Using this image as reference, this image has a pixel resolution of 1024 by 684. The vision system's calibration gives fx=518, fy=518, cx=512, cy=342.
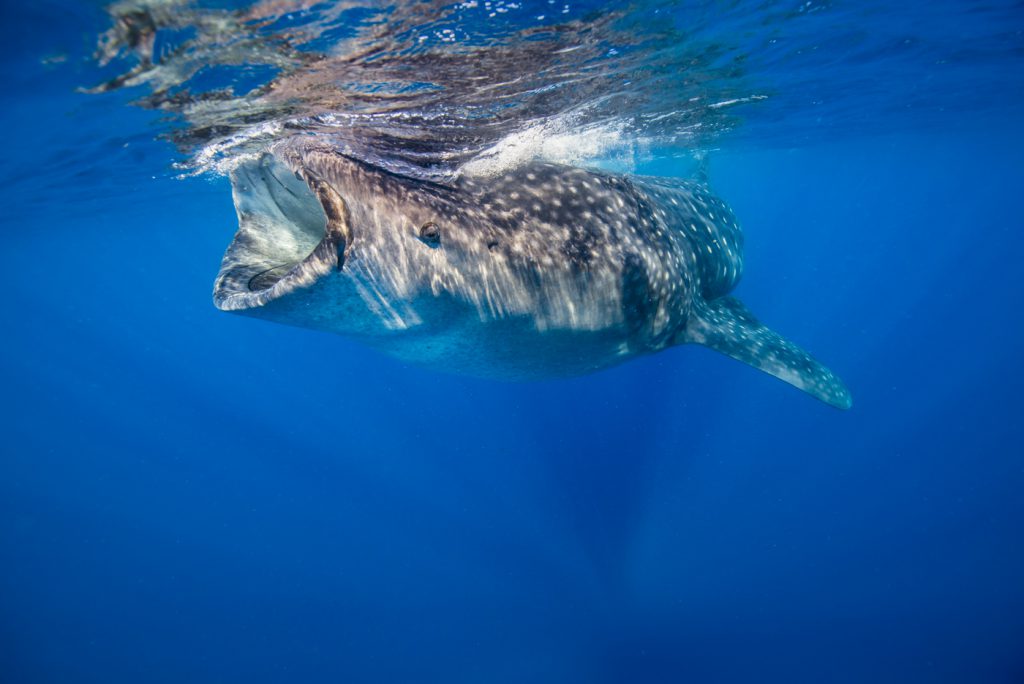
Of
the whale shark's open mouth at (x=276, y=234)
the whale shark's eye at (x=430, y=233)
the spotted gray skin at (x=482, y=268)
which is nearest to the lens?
the whale shark's open mouth at (x=276, y=234)

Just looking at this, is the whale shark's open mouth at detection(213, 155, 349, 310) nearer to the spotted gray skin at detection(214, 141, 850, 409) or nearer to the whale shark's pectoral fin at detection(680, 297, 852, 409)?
the spotted gray skin at detection(214, 141, 850, 409)

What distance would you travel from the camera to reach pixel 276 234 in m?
3.73

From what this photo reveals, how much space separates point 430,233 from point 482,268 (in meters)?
0.48

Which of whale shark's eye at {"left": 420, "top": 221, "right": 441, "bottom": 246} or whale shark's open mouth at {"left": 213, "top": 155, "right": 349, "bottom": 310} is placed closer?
whale shark's open mouth at {"left": 213, "top": 155, "right": 349, "bottom": 310}

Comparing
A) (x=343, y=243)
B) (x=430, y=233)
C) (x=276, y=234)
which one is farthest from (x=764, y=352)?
(x=276, y=234)

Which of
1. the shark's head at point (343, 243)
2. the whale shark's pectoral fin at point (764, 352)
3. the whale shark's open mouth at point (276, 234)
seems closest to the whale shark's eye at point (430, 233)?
the shark's head at point (343, 243)

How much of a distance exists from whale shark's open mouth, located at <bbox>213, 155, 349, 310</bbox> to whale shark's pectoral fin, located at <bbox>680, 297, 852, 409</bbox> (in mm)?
3771

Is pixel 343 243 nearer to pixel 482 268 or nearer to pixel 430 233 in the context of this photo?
pixel 430 233

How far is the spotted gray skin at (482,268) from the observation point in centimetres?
286

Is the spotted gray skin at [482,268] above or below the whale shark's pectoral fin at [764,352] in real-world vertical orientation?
above

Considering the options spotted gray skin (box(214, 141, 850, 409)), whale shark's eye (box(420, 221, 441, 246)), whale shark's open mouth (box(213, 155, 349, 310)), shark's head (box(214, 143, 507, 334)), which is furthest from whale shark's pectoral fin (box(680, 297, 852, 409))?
whale shark's open mouth (box(213, 155, 349, 310))

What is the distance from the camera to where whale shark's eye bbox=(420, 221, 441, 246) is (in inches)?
125

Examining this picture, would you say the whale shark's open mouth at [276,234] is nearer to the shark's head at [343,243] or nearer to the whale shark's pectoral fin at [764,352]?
the shark's head at [343,243]

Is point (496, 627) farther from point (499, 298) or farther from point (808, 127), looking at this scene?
point (808, 127)
